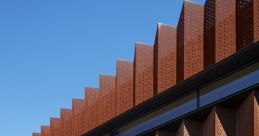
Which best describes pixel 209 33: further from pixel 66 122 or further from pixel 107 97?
pixel 66 122

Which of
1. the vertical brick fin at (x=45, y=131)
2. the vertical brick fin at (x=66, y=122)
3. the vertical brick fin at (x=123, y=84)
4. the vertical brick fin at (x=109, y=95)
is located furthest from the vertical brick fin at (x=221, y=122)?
the vertical brick fin at (x=45, y=131)

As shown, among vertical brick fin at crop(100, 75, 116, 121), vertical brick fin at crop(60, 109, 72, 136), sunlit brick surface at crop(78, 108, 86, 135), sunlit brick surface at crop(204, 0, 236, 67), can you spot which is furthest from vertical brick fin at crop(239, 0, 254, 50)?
vertical brick fin at crop(60, 109, 72, 136)

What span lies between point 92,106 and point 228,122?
9698mm

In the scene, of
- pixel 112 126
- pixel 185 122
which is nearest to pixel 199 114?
pixel 185 122

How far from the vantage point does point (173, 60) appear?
17.3m

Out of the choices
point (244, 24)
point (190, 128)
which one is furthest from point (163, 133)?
point (244, 24)

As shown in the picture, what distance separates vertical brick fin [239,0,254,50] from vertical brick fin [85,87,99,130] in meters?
10.3

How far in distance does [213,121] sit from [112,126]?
24.4ft

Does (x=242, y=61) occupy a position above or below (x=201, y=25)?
below

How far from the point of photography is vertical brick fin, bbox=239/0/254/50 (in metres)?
13.6

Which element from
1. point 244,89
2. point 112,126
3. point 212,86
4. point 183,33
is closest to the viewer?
point 244,89

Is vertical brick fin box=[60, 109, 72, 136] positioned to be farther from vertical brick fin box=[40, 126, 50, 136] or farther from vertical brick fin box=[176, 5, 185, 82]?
Answer: vertical brick fin box=[176, 5, 185, 82]

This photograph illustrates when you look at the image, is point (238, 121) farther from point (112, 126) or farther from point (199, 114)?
point (112, 126)

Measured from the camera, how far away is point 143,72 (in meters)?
19.2
